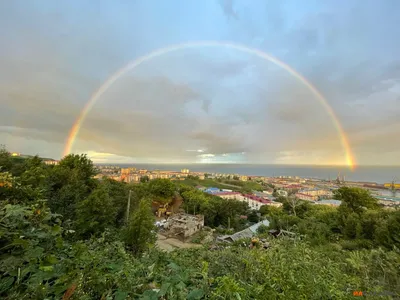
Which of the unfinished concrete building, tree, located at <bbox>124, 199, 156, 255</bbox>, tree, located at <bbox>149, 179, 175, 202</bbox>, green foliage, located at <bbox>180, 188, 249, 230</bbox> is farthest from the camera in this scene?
tree, located at <bbox>149, 179, 175, 202</bbox>

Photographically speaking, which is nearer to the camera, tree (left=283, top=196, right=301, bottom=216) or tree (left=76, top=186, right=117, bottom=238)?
tree (left=76, top=186, right=117, bottom=238)

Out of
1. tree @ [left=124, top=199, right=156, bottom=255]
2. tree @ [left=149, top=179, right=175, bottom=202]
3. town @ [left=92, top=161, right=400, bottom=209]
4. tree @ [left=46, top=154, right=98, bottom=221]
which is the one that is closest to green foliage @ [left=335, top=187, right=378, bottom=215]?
town @ [left=92, top=161, right=400, bottom=209]

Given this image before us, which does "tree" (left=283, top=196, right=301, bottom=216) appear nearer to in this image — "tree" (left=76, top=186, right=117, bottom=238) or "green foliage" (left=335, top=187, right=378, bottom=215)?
"green foliage" (left=335, top=187, right=378, bottom=215)

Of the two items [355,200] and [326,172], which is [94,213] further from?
[326,172]

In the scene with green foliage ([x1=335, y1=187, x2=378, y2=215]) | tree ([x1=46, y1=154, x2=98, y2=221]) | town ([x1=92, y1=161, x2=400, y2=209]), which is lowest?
town ([x1=92, y1=161, x2=400, y2=209])

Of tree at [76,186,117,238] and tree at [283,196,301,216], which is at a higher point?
tree at [76,186,117,238]

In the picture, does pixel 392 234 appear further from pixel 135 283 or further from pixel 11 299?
pixel 11 299

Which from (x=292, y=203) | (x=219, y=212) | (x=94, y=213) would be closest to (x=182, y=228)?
(x=219, y=212)

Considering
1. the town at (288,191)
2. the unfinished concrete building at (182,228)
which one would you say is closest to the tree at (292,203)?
the town at (288,191)

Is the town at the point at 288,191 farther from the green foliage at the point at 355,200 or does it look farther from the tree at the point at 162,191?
the tree at the point at 162,191

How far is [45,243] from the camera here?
4.37ft

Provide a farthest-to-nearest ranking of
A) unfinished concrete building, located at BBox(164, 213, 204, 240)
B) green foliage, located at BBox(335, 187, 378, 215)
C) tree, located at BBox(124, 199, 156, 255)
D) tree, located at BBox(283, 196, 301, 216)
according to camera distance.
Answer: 1. tree, located at BBox(283, 196, 301, 216)
2. unfinished concrete building, located at BBox(164, 213, 204, 240)
3. green foliage, located at BBox(335, 187, 378, 215)
4. tree, located at BBox(124, 199, 156, 255)

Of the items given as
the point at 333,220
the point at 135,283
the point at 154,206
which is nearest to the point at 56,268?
the point at 135,283

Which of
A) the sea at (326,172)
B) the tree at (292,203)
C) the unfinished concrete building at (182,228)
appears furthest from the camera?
the sea at (326,172)
